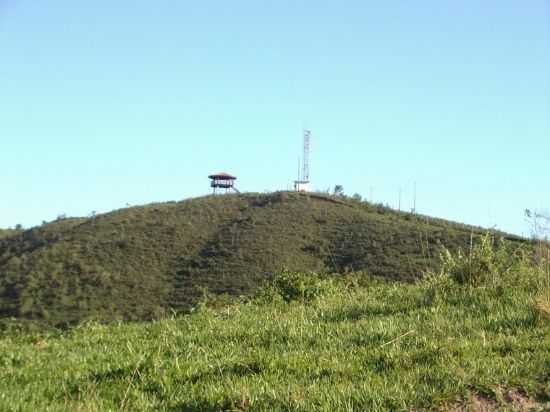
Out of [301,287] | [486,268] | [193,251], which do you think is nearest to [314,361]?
[486,268]

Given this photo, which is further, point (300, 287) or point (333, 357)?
point (300, 287)

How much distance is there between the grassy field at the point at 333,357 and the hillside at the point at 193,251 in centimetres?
1046

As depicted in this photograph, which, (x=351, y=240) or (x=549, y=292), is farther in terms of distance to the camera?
(x=351, y=240)

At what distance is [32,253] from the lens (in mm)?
27984

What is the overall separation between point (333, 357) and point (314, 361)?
184mm

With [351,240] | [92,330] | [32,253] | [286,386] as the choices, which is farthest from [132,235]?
[286,386]

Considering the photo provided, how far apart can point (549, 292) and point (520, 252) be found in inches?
106

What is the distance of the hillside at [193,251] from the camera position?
70.1 ft

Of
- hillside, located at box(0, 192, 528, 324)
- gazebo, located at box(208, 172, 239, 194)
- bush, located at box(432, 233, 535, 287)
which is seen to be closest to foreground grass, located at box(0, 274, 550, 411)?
bush, located at box(432, 233, 535, 287)

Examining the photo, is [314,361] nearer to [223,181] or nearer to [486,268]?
[486,268]

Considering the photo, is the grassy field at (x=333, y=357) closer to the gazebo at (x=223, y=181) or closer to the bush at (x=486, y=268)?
the bush at (x=486, y=268)

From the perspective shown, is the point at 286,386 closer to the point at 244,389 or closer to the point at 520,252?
the point at 244,389

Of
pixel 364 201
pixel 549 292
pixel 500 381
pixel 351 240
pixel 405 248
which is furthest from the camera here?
pixel 364 201

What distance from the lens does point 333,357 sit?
17.5ft
